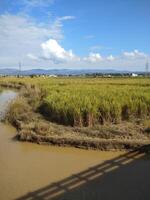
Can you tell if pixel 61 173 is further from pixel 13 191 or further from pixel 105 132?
pixel 105 132

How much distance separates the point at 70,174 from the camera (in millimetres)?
8117

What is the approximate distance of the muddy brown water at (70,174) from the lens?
6.90 meters

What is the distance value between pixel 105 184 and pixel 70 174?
1.10 metres

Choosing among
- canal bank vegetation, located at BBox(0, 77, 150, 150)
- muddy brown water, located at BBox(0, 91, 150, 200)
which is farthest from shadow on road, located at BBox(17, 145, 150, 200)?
canal bank vegetation, located at BBox(0, 77, 150, 150)

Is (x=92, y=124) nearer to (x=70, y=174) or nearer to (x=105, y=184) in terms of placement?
(x=70, y=174)

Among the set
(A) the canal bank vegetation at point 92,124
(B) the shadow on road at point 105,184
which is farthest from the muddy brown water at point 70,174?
(A) the canal bank vegetation at point 92,124

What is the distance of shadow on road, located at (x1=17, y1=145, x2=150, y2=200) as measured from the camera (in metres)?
6.74

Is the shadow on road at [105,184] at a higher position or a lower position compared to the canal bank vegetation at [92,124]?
lower

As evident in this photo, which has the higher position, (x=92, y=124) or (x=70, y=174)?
(x=92, y=124)

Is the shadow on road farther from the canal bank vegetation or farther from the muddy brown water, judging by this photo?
the canal bank vegetation

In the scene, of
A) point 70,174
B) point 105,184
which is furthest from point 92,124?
point 105,184

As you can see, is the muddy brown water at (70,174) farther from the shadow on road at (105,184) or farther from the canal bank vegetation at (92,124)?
Result: the canal bank vegetation at (92,124)

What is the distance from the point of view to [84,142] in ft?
34.7

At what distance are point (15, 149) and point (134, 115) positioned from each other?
16.4ft
